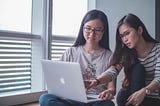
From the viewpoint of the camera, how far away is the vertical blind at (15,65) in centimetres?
191

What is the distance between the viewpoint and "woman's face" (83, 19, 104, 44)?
1.46 m

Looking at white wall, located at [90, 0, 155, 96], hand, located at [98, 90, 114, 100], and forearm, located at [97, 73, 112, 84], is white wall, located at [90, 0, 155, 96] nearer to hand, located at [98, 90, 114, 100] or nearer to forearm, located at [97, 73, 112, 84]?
forearm, located at [97, 73, 112, 84]

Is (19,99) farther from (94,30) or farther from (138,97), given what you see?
(138,97)

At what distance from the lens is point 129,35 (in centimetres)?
140

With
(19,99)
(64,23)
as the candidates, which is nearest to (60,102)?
(19,99)

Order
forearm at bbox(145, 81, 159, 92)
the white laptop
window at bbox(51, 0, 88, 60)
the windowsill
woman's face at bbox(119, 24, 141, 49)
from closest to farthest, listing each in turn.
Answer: the white laptop → forearm at bbox(145, 81, 159, 92) → woman's face at bbox(119, 24, 141, 49) → the windowsill → window at bbox(51, 0, 88, 60)

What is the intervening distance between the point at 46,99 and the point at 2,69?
793mm

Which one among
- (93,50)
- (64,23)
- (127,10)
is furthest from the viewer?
(64,23)

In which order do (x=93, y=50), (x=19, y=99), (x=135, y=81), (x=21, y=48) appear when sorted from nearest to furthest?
(x=135, y=81), (x=93, y=50), (x=19, y=99), (x=21, y=48)

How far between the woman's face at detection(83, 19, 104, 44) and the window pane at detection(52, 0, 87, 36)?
0.91m

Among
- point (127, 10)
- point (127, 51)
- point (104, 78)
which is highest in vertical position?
point (127, 10)

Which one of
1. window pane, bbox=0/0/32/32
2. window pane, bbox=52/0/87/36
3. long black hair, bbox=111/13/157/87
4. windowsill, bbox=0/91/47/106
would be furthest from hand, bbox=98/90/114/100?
window pane, bbox=52/0/87/36

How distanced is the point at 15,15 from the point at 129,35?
3.54ft

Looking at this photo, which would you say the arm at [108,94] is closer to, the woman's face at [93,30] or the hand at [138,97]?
the hand at [138,97]
